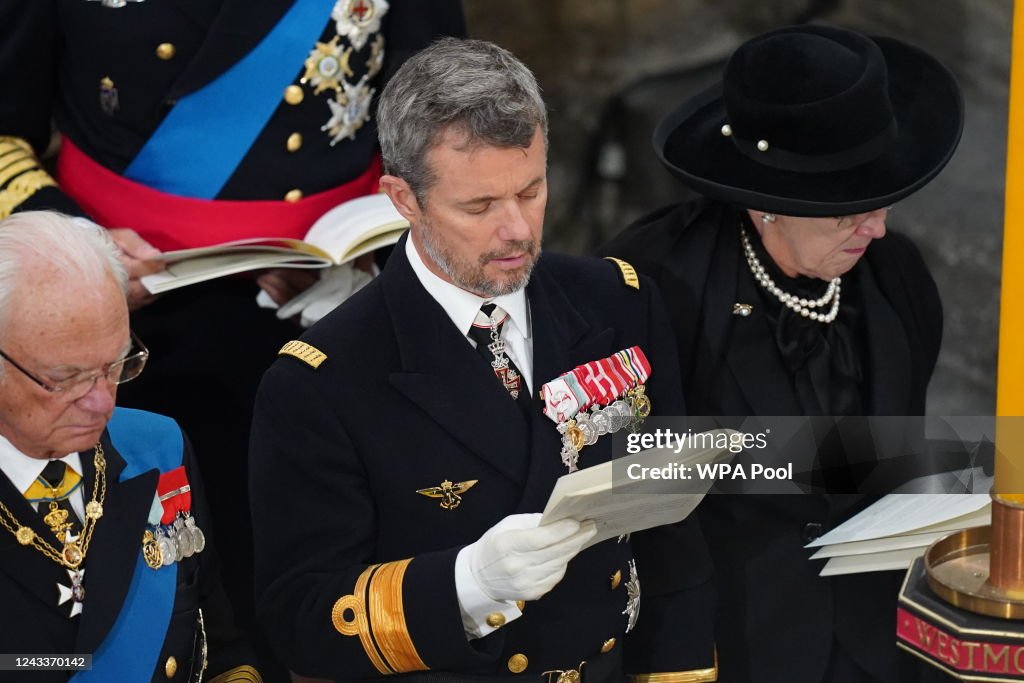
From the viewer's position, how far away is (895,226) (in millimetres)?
5133

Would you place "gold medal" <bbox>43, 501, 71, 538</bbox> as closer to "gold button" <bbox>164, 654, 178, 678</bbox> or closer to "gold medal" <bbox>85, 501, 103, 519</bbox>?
"gold medal" <bbox>85, 501, 103, 519</bbox>

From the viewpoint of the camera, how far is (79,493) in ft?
9.25

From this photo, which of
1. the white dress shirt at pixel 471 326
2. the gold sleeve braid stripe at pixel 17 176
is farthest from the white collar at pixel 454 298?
the gold sleeve braid stripe at pixel 17 176

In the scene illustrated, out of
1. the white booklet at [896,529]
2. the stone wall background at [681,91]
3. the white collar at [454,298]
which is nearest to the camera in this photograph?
the white collar at [454,298]

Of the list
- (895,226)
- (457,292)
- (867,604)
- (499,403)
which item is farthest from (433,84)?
(895,226)

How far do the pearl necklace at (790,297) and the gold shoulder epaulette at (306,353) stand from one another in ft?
3.48

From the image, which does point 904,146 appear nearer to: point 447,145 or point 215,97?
point 447,145

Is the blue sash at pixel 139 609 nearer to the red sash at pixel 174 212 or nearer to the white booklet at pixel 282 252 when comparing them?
the white booklet at pixel 282 252

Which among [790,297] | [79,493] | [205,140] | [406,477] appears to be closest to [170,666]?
[79,493]

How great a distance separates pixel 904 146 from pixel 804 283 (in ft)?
1.11

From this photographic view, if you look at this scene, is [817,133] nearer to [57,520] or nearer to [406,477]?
[406,477]

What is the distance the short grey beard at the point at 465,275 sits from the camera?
2.86 m

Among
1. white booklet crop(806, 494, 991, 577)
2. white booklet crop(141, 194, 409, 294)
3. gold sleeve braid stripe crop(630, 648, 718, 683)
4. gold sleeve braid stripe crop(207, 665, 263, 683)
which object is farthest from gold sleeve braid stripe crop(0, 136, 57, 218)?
white booklet crop(806, 494, 991, 577)

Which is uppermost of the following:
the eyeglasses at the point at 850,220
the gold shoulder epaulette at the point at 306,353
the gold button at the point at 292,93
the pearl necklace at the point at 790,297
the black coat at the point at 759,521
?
the gold button at the point at 292,93
